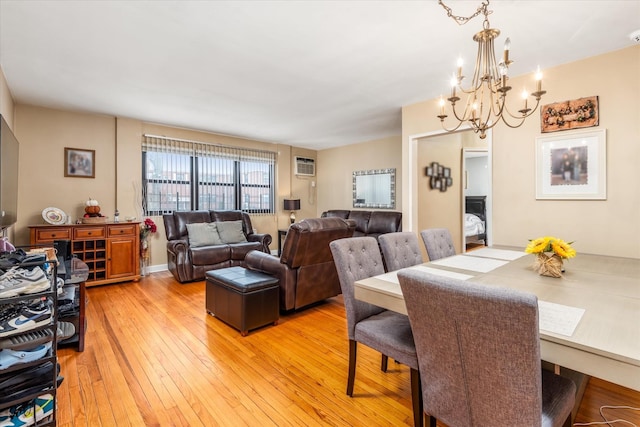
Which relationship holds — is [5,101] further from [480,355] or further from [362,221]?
[362,221]

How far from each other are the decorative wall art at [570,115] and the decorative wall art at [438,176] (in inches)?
64.7

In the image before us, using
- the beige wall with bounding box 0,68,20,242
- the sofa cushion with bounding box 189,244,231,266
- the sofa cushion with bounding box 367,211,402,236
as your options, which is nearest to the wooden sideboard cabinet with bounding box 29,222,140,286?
the beige wall with bounding box 0,68,20,242

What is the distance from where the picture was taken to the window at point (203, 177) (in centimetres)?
499

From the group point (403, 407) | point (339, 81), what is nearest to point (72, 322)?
point (403, 407)

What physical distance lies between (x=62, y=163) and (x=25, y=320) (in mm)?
3794

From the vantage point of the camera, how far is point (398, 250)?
2.19 meters

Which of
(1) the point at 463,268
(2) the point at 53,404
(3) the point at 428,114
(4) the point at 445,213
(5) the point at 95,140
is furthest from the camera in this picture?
(4) the point at 445,213

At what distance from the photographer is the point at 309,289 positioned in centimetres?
319

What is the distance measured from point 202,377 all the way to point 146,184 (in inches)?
155

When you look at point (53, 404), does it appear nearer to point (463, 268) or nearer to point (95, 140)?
point (463, 268)

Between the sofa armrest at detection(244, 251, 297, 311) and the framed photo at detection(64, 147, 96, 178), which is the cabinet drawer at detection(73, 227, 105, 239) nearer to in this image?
the framed photo at detection(64, 147, 96, 178)

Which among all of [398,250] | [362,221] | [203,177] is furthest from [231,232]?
[398,250]

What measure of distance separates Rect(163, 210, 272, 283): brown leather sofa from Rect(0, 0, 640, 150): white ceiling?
1.88 meters

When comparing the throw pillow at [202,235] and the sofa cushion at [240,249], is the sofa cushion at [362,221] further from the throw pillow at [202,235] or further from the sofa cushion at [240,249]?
the throw pillow at [202,235]
